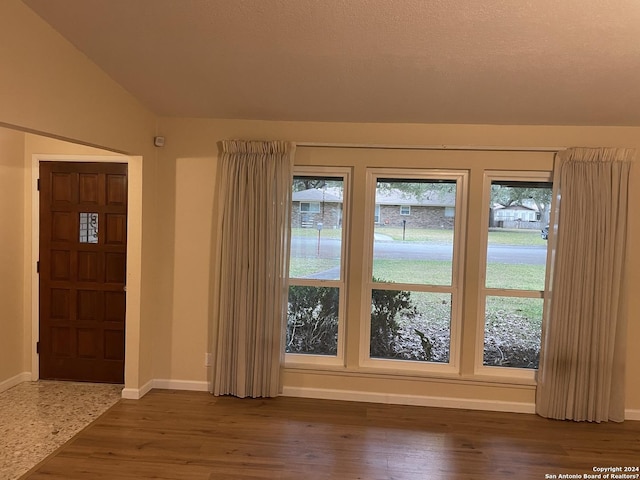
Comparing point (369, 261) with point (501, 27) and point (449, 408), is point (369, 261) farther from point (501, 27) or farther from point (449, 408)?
point (501, 27)

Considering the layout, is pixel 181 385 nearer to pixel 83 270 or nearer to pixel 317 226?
pixel 83 270

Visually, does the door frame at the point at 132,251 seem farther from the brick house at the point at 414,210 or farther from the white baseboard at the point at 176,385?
the brick house at the point at 414,210

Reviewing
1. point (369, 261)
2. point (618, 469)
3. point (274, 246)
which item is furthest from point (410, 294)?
point (618, 469)

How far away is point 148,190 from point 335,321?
1.96m

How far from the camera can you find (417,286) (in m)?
3.70

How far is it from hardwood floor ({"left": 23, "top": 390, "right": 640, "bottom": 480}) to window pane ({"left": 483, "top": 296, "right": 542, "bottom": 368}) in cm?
46

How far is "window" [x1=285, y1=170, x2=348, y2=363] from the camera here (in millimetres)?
3746

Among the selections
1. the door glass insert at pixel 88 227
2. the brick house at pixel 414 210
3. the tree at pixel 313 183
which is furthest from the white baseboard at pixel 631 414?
the door glass insert at pixel 88 227

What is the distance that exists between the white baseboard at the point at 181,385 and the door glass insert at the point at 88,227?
4.54 ft

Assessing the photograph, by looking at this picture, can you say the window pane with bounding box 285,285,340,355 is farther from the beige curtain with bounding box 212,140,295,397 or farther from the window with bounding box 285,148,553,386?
the beige curtain with bounding box 212,140,295,397

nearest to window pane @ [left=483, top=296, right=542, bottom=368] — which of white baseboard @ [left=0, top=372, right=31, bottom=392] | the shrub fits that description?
the shrub

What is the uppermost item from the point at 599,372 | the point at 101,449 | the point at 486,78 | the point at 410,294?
the point at 486,78

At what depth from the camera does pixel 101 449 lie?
2.83 m

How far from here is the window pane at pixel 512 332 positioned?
3.65 metres
